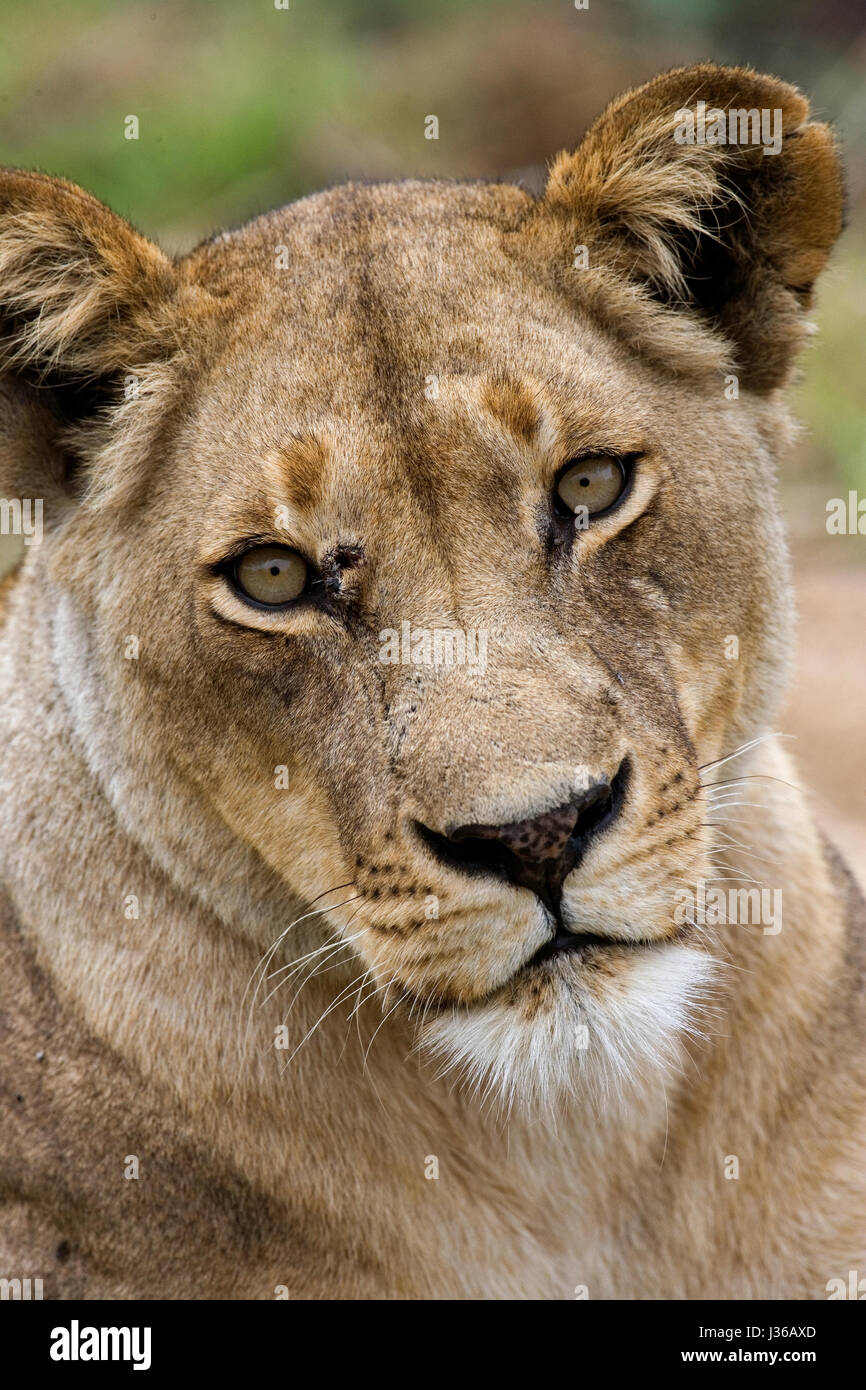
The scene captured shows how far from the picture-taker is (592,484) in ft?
11.2

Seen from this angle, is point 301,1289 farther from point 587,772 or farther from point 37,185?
point 37,185

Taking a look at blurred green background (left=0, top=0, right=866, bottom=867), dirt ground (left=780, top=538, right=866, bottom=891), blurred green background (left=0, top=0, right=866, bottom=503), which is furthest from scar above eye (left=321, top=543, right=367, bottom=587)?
blurred green background (left=0, top=0, right=866, bottom=503)

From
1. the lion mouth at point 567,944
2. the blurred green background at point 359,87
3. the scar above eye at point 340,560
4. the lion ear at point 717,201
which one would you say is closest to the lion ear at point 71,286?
the scar above eye at point 340,560

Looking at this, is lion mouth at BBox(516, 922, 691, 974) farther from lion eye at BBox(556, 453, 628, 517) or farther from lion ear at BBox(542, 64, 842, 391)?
lion ear at BBox(542, 64, 842, 391)

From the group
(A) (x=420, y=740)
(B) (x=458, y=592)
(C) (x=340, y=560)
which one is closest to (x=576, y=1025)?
(A) (x=420, y=740)

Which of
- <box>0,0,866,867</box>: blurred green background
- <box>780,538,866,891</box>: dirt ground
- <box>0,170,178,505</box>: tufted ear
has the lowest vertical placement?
<box>780,538,866,891</box>: dirt ground

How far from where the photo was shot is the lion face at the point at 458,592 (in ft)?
10.0

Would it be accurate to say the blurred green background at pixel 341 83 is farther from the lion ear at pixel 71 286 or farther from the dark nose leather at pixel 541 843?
the dark nose leather at pixel 541 843

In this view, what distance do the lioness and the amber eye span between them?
11 millimetres

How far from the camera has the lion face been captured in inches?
120

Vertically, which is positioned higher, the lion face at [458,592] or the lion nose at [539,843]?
the lion face at [458,592]

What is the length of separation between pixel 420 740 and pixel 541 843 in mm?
365

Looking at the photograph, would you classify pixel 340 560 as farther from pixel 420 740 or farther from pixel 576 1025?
pixel 576 1025

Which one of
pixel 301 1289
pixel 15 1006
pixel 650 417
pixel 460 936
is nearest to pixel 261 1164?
pixel 301 1289
